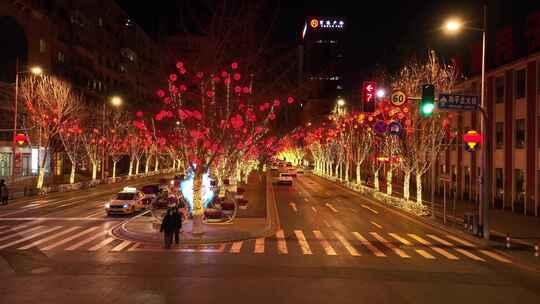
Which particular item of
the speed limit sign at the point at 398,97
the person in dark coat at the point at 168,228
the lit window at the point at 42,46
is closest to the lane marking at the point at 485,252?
the speed limit sign at the point at 398,97

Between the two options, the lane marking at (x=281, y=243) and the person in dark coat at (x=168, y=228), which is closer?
the lane marking at (x=281, y=243)

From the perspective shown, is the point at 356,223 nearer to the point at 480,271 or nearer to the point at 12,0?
the point at 480,271

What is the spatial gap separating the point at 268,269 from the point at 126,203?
17413mm

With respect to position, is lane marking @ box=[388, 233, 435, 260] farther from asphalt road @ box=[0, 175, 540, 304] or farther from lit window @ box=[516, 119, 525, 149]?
lit window @ box=[516, 119, 525, 149]

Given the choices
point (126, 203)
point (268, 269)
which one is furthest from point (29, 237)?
point (268, 269)

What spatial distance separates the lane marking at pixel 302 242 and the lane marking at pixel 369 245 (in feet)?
8.06

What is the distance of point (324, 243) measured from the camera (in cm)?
1998

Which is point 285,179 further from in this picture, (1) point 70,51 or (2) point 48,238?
(2) point 48,238

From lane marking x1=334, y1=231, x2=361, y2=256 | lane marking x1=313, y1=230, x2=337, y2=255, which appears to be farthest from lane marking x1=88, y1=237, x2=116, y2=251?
lane marking x1=334, y1=231, x2=361, y2=256

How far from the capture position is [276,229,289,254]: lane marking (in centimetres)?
1792

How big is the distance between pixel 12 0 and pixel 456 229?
56529 millimetres

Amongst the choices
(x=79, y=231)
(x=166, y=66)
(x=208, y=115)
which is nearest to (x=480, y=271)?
(x=208, y=115)

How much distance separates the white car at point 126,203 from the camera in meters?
29.0

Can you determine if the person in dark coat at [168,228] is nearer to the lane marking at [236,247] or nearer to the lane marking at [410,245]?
the lane marking at [236,247]
